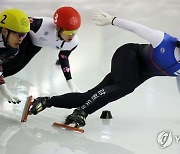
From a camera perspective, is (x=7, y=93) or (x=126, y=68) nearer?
(x=126, y=68)

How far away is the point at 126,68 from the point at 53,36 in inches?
24.6

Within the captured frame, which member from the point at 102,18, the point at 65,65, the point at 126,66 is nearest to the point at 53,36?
the point at 65,65

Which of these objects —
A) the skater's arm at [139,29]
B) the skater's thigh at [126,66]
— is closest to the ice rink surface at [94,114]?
the skater's thigh at [126,66]

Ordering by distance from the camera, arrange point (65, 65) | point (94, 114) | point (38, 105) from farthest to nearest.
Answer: point (65, 65)
point (94, 114)
point (38, 105)

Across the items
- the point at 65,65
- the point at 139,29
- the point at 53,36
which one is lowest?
the point at 65,65

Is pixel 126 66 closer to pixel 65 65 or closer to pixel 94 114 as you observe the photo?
pixel 94 114

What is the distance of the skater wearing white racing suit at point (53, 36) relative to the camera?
2.45 meters

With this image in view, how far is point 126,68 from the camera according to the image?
2354 mm

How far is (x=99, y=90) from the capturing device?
7.75ft

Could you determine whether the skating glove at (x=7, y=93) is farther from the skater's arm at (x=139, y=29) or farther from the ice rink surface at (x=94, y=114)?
the skater's arm at (x=139, y=29)

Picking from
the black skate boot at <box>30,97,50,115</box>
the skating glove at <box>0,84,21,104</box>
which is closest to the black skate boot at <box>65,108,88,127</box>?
the black skate boot at <box>30,97,50,115</box>

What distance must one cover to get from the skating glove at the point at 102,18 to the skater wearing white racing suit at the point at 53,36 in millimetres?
164

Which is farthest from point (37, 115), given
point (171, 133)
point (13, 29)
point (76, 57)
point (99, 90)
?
point (76, 57)

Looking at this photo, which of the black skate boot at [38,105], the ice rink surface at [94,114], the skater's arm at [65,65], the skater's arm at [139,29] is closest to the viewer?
the ice rink surface at [94,114]
